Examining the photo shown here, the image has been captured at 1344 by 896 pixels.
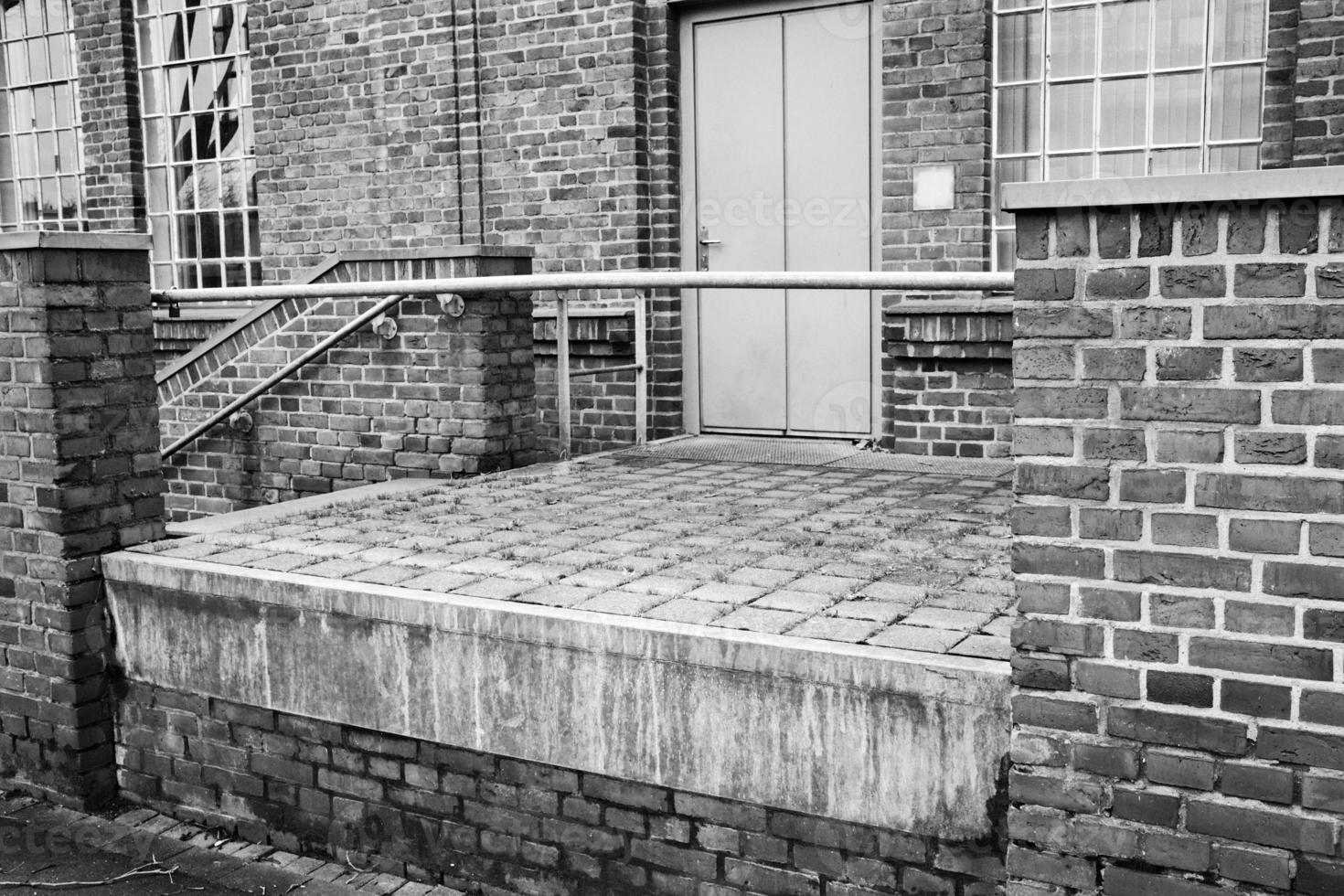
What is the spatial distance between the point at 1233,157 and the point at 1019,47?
1.19 meters

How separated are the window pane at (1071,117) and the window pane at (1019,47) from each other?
6.2 inches

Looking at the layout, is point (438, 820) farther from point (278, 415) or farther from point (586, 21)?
point (586, 21)

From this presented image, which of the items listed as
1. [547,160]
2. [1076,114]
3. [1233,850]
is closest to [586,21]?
[547,160]

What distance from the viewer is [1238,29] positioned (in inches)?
242

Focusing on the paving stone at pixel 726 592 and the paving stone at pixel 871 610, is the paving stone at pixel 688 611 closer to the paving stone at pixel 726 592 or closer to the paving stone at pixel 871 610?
the paving stone at pixel 726 592

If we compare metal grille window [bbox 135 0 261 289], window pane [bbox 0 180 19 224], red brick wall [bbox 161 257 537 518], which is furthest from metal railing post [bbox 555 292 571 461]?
window pane [bbox 0 180 19 224]

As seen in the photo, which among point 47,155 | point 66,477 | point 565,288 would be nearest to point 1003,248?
point 565,288

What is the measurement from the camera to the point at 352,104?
8680mm

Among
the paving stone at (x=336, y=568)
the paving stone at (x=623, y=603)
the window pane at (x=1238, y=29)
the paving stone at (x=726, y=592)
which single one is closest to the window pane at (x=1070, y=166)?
the window pane at (x=1238, y=29)

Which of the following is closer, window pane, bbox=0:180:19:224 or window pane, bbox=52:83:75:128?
window pane, bbox=52:83:75:128

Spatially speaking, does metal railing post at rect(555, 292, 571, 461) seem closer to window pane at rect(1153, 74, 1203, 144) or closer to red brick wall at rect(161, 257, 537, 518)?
red brick wall at rect(161, 257, 537, 518)

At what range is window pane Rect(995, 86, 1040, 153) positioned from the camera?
22.0 ft

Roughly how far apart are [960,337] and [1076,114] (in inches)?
49.3

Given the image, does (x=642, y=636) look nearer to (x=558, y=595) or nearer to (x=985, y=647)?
(x=558, y=595)
